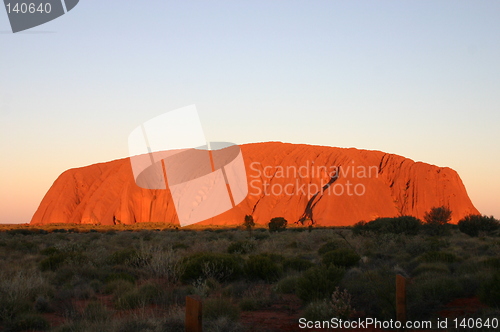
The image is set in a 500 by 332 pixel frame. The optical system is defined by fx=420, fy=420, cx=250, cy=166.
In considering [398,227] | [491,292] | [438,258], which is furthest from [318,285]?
[398,227]

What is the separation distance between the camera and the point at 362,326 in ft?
21.7

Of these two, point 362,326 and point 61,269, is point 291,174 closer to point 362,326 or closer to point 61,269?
point 61,269

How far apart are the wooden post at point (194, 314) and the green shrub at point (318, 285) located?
4.05 metres

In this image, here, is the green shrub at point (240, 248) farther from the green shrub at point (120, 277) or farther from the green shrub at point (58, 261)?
the green shrub at point (120, 277)

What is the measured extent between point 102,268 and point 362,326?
869cm

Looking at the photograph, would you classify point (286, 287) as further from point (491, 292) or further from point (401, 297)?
point (491, 292)

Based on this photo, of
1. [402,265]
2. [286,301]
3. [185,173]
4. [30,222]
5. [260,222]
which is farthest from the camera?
[30,222]

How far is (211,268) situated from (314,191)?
167 ft

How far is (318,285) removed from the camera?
8172 millimetres

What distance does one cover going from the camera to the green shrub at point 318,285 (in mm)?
8018

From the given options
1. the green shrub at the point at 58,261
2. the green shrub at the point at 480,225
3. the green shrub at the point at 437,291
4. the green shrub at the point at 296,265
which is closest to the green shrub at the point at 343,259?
the green shrub at the point at 296,265

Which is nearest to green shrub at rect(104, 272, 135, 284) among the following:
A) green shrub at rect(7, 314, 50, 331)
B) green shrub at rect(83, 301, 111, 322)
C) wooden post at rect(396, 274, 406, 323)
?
green shrub at rect(83, 301, 111, 322)

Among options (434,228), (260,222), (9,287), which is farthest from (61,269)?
(260,222)

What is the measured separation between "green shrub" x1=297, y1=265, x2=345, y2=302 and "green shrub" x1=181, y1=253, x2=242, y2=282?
3.05m
